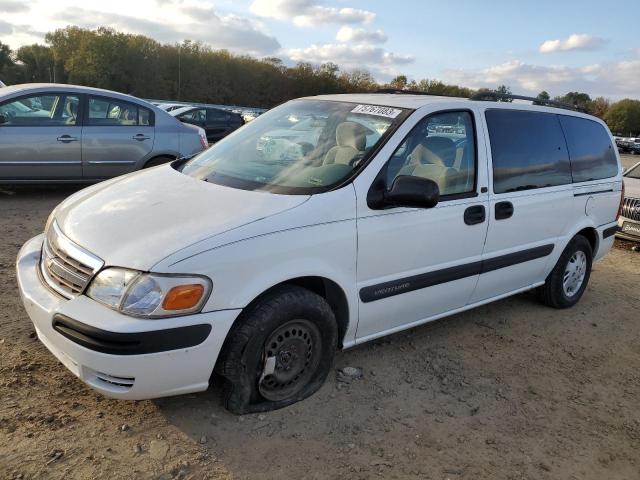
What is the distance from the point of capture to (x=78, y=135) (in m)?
7.43

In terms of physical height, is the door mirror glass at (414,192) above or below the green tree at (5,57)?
below

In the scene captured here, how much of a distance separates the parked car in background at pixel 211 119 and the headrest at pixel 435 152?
17365 millimetres

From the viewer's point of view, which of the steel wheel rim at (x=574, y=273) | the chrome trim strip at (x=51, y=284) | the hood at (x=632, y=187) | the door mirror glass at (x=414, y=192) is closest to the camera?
the chrome trim strip at (x=51, y=284)

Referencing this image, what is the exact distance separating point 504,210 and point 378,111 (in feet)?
3.88

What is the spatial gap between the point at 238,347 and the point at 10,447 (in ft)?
3.69

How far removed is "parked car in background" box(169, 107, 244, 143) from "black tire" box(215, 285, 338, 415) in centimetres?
1804

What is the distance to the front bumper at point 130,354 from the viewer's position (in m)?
2.50

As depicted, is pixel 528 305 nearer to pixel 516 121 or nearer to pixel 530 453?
pixel 516 121

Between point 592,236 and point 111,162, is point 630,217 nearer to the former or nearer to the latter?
point 592,236

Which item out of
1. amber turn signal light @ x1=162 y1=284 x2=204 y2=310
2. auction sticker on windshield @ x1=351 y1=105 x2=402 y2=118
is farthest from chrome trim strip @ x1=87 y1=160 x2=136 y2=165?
amber turn signal light @ x1=162 y1=284 x2=204 y2=310

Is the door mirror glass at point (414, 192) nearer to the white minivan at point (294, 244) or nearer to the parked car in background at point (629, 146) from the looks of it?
the white minivan at point (294, 244)

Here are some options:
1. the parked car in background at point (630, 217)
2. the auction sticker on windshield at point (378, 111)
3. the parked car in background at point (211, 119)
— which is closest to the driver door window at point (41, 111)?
the auction sticker on windshield at point (378, 111)

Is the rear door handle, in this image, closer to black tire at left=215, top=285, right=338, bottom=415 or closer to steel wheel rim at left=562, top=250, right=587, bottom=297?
steel wheel rim at left=562, top=250, right=587, bottom=297

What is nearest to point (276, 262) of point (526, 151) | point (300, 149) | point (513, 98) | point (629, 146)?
point (300, 149)
